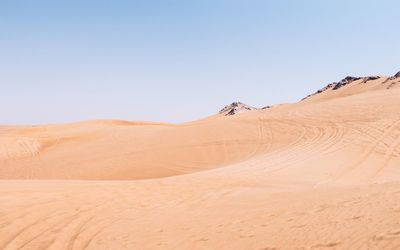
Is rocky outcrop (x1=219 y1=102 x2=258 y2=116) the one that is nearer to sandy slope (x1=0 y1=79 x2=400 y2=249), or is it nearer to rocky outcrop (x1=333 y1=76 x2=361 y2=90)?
rocky outcrop (x1=333 y1=76 x2=361 y2=90)

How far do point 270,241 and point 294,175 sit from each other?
7.15 meters

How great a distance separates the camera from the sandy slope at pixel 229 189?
19.1 feet

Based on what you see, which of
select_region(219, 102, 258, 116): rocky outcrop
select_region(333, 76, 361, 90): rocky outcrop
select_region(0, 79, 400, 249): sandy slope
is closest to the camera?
select_region(0, 79, 400, 249): sandy slope

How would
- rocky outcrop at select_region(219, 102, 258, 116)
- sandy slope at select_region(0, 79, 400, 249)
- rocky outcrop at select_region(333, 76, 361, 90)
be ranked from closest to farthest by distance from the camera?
sandy slope at select_region(0, 79, 400, 249) < rocky outcrop at select_region(333, 76, 361, 90) < rocky outcrop at select_region(219, 102, 258, 116)

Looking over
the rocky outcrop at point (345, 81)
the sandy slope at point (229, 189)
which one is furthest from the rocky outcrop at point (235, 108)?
the sandy slope at point (229, 189)

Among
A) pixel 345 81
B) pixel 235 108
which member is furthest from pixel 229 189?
pixel 235 108

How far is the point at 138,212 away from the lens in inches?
315

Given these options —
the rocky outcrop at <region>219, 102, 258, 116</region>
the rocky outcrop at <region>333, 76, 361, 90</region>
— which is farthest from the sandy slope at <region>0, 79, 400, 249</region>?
the rocky outcrop at <region>219, 102, 258, 116</region>

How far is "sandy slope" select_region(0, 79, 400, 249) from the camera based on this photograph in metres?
5.83

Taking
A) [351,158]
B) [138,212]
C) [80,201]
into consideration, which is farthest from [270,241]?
[351,158]

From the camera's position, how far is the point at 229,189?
393 inches

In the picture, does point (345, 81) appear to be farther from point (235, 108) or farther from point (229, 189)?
point (229, 189)

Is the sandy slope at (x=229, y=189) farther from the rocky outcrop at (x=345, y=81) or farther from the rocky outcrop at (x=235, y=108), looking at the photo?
the rocky outcrop at (x=235, y=108)

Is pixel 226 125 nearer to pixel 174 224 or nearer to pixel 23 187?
pixel 23 187
